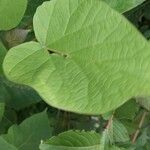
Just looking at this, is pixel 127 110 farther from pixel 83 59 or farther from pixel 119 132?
pixel 83 59

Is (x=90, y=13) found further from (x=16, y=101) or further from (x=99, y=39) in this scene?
(x=16, y=101)

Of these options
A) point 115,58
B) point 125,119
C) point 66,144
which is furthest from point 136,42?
point 125,119

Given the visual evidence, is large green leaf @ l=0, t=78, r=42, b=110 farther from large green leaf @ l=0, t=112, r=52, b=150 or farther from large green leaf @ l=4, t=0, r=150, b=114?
large green leaf @ l=4, t=0, r=150, b=114

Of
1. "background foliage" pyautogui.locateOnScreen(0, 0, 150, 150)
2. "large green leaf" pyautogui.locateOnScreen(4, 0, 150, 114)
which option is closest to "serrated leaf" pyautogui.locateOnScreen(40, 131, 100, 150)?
"background foliage" pyautogui.locateOnScreen(0, 0, 150, 150)

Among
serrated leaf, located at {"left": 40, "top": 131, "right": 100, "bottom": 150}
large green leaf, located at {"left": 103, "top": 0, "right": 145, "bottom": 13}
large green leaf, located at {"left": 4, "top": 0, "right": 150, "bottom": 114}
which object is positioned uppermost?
large green leaf, located at {"left": 4, "top": 0, "right": 150, "bottom": 114}

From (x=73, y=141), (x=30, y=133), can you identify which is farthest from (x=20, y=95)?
(x=73, y=141)
